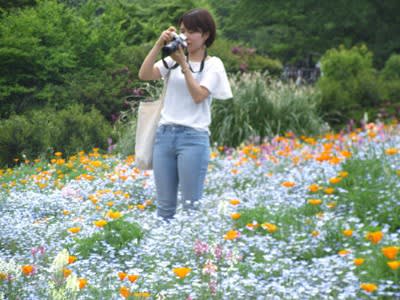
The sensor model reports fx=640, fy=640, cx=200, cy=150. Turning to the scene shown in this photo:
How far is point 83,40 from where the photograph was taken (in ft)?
45.7

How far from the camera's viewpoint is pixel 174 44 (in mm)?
4113

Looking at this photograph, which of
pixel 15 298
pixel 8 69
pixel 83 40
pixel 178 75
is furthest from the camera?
pixel 83 40

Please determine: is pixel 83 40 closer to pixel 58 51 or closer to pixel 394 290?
pixel 58 51

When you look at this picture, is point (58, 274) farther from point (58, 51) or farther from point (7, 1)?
point (7, 1)

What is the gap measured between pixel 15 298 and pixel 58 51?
35.2 feet

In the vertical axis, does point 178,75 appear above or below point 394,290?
above

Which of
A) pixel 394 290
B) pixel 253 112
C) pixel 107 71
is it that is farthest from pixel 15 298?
pixel 107 71

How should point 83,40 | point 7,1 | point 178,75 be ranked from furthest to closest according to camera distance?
point 7,1
point 83,40
point 178,75

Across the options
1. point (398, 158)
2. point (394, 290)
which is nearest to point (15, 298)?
point (394, 290)

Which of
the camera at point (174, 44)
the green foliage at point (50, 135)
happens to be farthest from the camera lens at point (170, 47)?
the green foliage at point (50, 135)

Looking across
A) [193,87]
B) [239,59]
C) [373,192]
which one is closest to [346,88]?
[239,59]

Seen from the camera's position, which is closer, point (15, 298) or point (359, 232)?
point (15, 298)

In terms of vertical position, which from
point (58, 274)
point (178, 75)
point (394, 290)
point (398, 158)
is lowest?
point (398, 158)

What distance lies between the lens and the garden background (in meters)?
3.21
